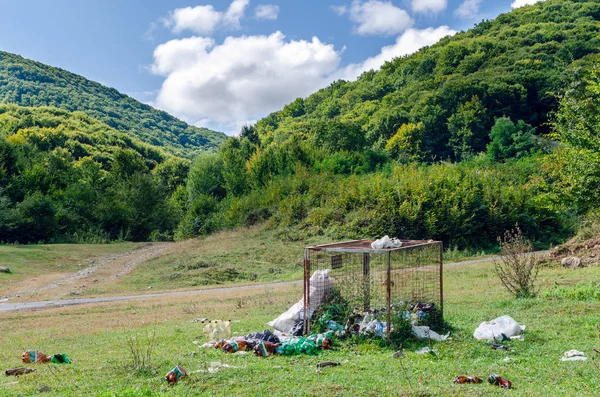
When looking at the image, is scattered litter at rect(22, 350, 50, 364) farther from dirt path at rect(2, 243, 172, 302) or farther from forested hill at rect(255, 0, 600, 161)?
forested hill at rect(255, 0, 600, 161)

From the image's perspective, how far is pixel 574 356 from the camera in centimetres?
736

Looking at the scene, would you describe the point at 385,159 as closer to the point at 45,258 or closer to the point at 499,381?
the point at 45,258

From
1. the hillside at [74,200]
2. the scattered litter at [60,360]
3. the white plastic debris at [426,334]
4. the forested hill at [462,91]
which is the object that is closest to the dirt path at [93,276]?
the hillside at [74,200]

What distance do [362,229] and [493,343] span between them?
83.2 feet

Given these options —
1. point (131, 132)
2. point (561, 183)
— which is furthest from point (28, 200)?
point (131, 132)

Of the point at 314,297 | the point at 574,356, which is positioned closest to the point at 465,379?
the point at 574,356

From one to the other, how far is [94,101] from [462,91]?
9636 centimetres

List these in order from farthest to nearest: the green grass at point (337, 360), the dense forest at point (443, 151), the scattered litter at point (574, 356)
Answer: the dense forest at point (443, 151)
the scattered litter at point (574, 356)
the green grass at point (337, 360)

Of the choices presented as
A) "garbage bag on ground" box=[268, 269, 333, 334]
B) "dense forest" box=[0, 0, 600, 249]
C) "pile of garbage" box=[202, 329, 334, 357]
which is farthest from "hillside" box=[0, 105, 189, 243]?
"pile of garbage" box=[202, 329, 334, 357]

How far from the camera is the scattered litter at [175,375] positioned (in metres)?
6.79

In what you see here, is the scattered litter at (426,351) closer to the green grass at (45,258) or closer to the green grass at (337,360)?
the green grass at (337,360)

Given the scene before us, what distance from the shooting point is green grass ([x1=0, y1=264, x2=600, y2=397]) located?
6227 millimetres

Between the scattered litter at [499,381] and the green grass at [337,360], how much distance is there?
111 mm

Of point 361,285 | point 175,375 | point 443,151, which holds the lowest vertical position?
point 175,375
